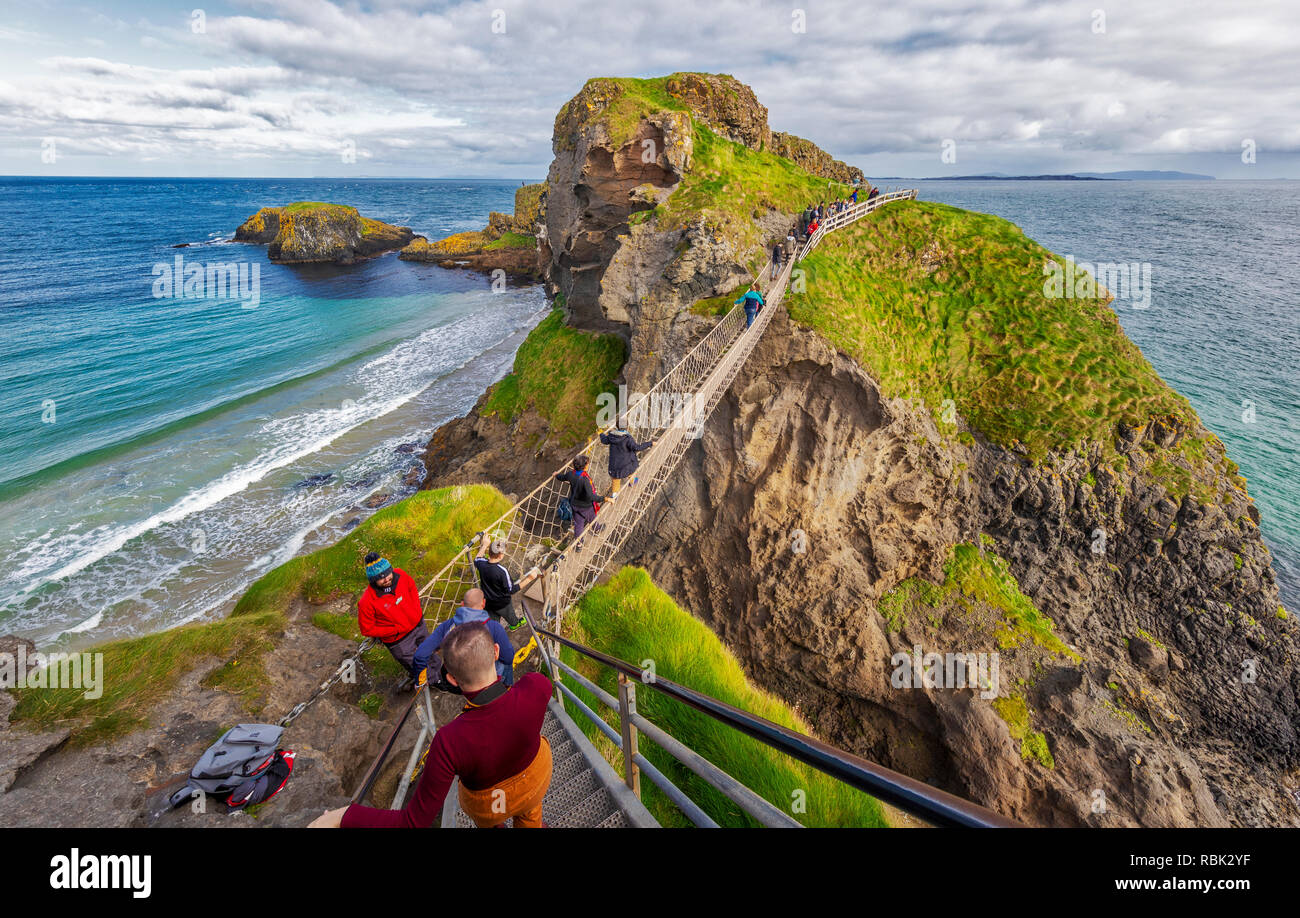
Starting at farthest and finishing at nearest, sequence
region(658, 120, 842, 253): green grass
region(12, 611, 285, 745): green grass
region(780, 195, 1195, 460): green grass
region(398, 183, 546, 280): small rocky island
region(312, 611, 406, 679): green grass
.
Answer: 1. region(398, 183, 546, 280): small rocky island
2. region(658, 120, 842, 253): green grass
3. region(780, 195, 1195, 460): green grass
4. region(312, 611, 406, 679): green grass
5. region(12, 611, 285, 745): green grass

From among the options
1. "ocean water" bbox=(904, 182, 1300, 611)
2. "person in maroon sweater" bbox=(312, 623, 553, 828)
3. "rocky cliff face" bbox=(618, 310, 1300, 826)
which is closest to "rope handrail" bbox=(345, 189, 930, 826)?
"person in maroon sweater" bbox=(312, 623, 553, 828)

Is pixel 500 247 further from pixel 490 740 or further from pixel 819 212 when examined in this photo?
pixel 490 740

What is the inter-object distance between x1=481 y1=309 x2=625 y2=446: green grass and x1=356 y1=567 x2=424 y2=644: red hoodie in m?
12.5

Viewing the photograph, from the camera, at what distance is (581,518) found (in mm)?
8094

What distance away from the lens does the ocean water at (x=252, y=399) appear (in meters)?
15.8

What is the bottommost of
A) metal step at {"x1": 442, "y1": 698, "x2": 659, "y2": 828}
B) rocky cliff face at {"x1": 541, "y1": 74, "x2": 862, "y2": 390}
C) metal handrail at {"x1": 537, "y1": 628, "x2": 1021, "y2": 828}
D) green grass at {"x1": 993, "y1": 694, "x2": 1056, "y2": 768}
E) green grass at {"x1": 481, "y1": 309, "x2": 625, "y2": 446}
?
green grass at {"x1": 993, "y1": 694, "x2": 1056, "y2": 768}

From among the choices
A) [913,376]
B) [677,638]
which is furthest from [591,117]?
[677,638]

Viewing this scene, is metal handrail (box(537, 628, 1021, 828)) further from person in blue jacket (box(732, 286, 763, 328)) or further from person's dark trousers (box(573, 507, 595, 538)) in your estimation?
person in blue jacket (box(732, 286, 763, 328))

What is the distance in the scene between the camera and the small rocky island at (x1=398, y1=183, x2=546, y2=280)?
59.5 metres

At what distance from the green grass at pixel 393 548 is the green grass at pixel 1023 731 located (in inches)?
447

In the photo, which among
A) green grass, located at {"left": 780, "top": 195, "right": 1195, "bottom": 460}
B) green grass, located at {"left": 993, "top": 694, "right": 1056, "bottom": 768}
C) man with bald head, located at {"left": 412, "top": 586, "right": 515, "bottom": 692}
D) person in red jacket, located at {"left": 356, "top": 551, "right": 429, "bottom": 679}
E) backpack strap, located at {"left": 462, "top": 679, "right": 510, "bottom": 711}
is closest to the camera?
backpack strap, located at {"left": 462, "top": 679, "right": 510, "bottom": 711}

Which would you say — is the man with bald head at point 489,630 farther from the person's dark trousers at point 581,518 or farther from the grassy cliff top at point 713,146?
the grassy cliff top at point 713,146

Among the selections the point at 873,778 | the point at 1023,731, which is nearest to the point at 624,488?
the point at 873,778

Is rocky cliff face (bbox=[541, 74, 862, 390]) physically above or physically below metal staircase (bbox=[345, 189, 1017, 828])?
above
